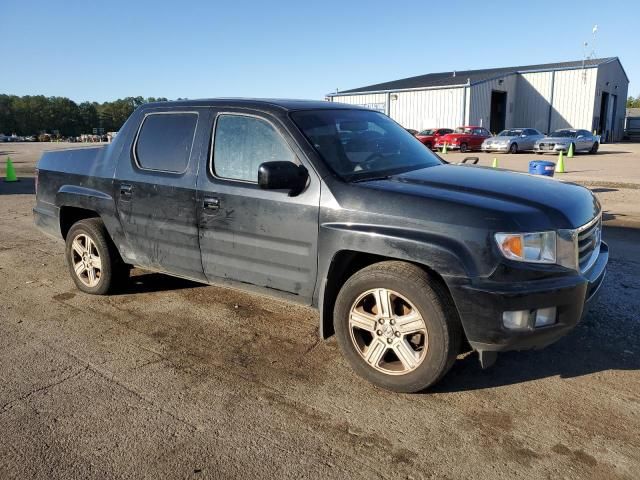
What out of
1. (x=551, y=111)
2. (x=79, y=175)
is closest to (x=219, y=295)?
(x=79, y=175)

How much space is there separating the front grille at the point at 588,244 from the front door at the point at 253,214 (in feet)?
5.25

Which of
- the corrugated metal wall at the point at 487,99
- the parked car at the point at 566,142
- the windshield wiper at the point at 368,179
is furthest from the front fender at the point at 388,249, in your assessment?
the corrugated metal wall at the point at 487,99

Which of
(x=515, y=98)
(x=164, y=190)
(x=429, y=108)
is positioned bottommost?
(x=164, y=190)

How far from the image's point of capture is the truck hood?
3.01 meters

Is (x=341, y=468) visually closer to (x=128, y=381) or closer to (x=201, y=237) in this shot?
(x=128, y=381)

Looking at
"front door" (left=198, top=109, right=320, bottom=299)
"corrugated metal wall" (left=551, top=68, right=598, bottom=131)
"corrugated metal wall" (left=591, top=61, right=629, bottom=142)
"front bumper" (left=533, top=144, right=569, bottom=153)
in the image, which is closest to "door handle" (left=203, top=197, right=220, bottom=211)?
"front door" (left=198, top=109, right=320, bottom=299)

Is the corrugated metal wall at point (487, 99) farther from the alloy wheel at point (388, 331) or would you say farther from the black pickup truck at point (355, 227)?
the alloy wheel at point (388, 331)

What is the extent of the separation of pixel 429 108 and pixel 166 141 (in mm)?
41454

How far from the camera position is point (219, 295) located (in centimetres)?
518

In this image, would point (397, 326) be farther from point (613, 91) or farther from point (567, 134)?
point (613, 91)

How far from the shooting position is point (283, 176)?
336 cm

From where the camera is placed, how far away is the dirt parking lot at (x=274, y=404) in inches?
103

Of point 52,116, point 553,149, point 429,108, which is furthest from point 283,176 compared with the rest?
point 52,116

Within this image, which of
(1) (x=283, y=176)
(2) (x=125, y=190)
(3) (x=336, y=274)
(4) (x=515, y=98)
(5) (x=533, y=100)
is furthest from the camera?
(4) (x=515, y=98)
